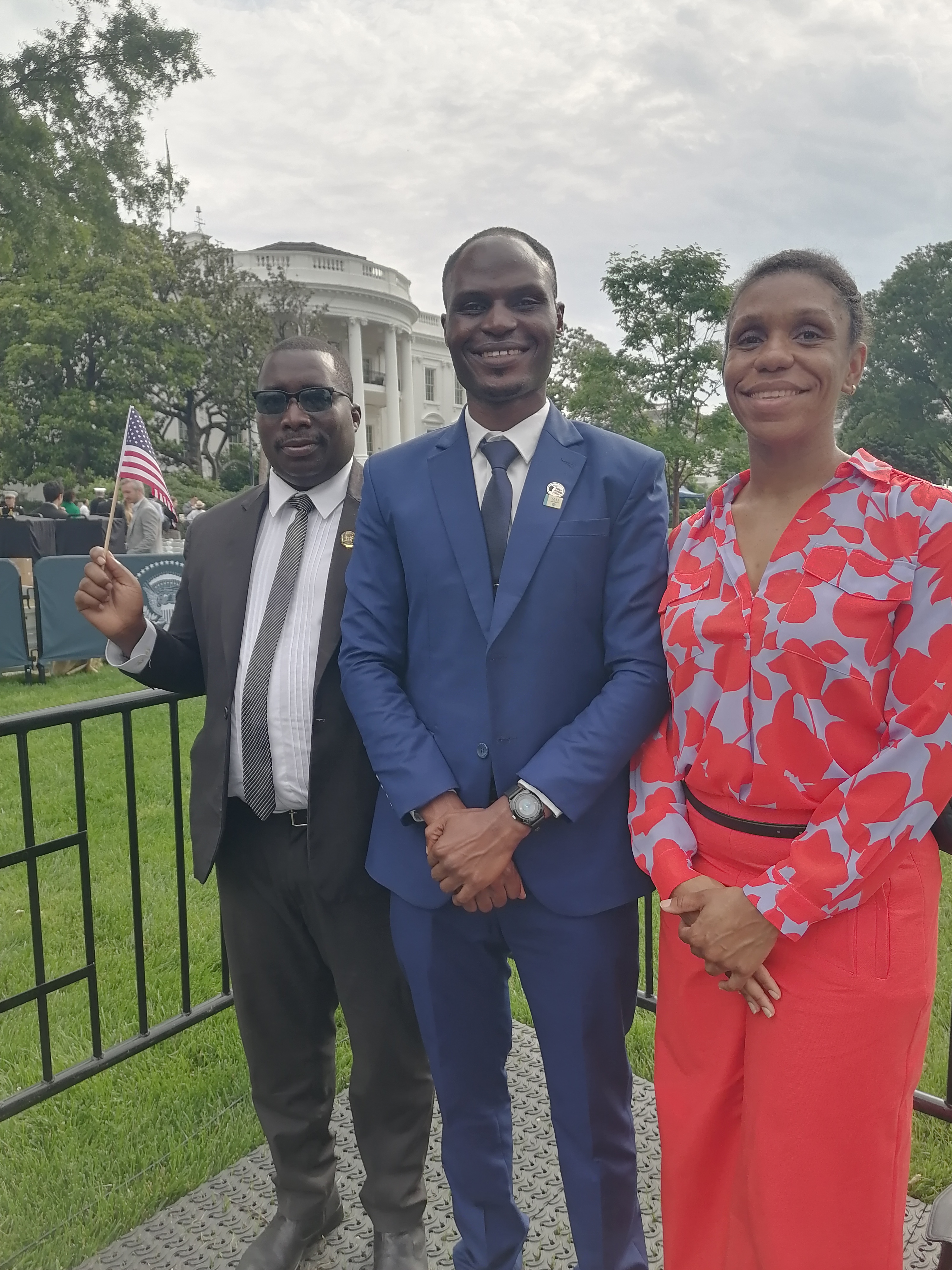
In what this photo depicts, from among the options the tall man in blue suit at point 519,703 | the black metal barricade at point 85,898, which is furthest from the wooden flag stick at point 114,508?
the tall man in blue suit at point 519,703

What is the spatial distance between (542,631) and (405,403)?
7088 cm

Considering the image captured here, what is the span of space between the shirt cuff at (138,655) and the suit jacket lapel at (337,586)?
61 cm

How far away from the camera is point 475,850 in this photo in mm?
2086

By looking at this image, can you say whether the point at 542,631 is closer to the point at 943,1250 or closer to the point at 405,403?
the point at 943,1250

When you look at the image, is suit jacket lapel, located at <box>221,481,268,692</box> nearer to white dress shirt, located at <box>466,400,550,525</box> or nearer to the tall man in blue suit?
the tall man in blue suit

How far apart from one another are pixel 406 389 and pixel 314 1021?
2775 inches

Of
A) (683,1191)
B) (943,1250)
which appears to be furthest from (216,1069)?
(943,1250)

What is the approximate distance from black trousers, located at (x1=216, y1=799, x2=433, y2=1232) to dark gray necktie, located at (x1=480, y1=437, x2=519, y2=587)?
3.09 ft

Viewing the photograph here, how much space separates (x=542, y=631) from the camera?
2.18 metres

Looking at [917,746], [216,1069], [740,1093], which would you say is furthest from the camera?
[216,1069]

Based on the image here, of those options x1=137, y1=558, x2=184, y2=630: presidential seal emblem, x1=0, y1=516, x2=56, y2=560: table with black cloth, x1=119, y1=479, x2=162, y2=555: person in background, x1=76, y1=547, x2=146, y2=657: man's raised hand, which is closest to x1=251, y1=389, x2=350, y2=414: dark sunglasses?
x1=76, y1=547, x2=146, y2=657: man's raised hand

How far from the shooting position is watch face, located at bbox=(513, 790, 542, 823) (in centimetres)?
209

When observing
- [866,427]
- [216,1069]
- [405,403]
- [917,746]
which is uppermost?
[405,403]

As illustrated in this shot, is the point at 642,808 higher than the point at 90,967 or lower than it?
higher
